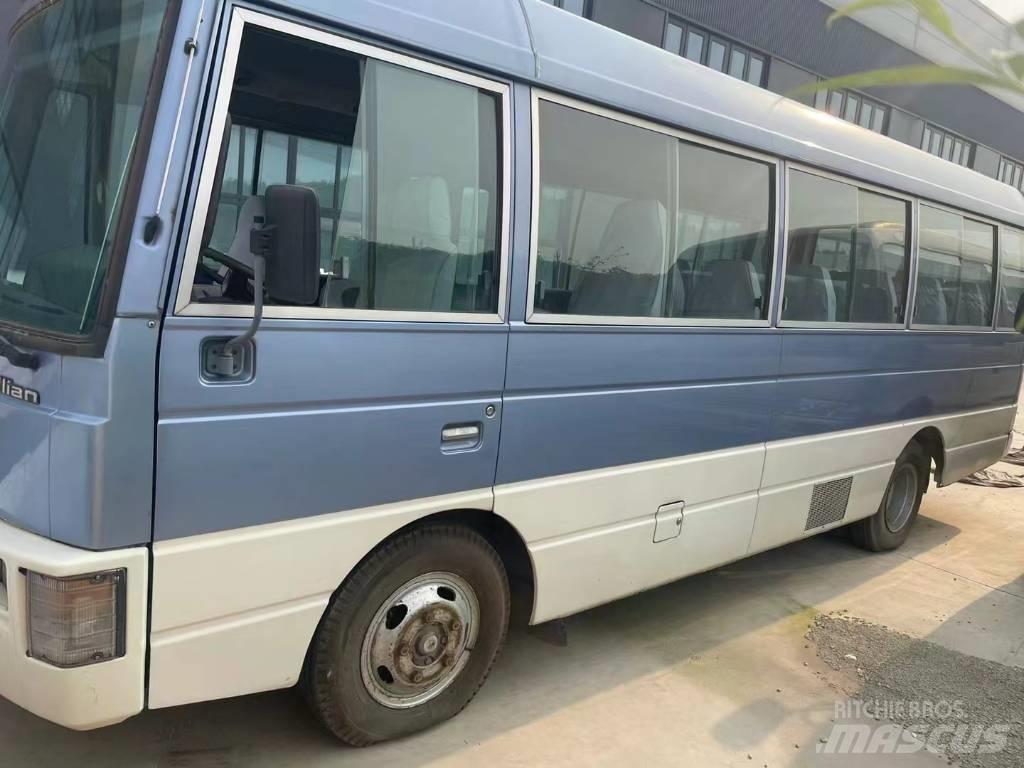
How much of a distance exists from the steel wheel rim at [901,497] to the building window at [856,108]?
47.1 ft

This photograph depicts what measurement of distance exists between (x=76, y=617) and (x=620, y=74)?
113 inches

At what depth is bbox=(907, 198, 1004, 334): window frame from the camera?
18.1 ft

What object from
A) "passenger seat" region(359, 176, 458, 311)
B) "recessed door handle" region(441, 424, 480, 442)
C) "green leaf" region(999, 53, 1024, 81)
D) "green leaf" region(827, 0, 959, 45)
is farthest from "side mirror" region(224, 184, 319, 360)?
"green leaf" region(999, 53, 1024, 81)

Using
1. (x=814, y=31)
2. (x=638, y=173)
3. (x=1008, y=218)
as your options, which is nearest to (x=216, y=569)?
(x=638, y=173)

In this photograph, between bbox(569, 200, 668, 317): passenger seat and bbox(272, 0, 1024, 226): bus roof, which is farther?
bbox(569, 200, 668, 317): passenger seat

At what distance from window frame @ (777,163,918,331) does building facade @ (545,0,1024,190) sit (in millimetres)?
6804

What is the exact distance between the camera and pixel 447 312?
2.95 meters

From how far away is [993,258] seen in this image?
6.52 metres

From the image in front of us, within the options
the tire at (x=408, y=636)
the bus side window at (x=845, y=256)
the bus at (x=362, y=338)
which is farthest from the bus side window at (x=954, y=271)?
the tire at (x=408, y=636)

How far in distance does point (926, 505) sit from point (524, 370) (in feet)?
20.5

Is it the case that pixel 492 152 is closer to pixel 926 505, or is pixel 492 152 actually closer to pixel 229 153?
pixel 229 153

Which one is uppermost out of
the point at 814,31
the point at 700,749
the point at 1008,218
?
the point at 814,31

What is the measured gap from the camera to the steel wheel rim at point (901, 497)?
6145 mm

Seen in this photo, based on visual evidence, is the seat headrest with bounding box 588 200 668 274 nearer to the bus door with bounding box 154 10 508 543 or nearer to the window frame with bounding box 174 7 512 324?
the bus door with bounding box 154 10 508 543
